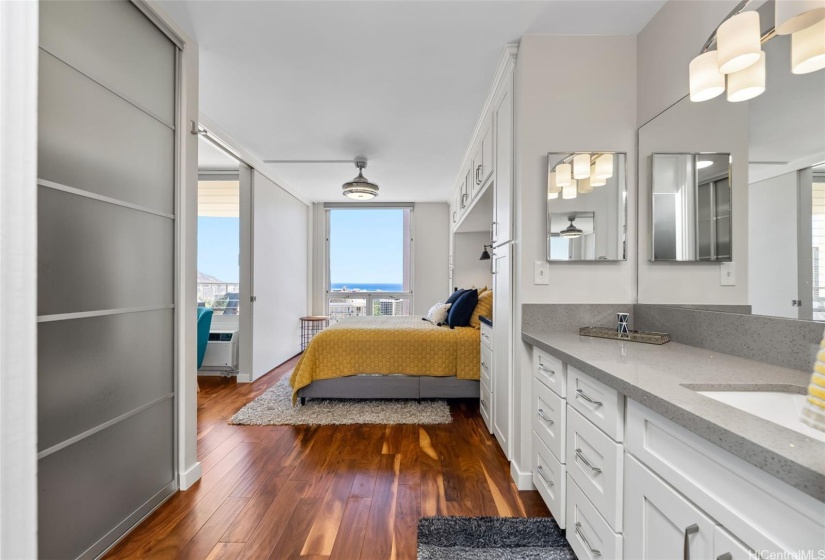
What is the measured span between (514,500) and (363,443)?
1.12m

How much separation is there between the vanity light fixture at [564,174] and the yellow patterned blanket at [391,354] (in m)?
1.77

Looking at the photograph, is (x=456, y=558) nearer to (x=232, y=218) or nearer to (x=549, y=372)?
(x=549, y=372)

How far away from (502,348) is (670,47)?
1.82 metres

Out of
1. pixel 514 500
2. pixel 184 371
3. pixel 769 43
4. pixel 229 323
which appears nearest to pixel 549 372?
pixel 514 500

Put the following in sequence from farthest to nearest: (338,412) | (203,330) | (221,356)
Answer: (221,356) → (203,330) → (338,412)

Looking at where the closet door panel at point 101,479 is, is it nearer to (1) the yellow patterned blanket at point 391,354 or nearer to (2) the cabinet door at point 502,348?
(1) the yellow patterned blanket at point 391,354

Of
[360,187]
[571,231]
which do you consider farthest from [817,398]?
[360,187]

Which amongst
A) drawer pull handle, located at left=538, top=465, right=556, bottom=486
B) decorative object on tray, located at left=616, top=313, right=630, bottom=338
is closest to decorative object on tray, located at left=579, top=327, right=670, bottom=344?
decorative object on tray, located at left=616, top=313, right=630, bottom=338

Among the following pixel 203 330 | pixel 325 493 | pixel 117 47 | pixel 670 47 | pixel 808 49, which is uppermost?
pixel 670 47

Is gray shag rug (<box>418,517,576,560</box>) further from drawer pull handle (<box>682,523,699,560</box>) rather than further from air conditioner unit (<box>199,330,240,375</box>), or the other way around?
air conditioner unit (<box>199,330,240,375</box>)

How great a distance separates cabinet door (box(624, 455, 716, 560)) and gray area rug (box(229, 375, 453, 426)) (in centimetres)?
191

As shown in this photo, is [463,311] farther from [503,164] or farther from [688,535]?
[688,535]

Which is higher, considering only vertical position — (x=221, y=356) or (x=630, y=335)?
(x=630, y=335)

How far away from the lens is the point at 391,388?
3.22 meters
